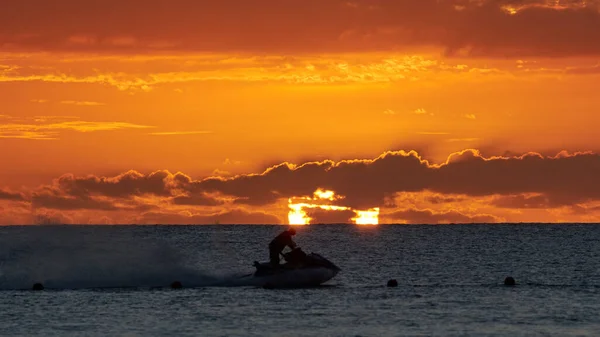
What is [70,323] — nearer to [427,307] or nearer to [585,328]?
[427,307]

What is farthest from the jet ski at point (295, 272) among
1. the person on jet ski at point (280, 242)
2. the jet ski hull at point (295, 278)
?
the person on jet ski at point (280, 242)

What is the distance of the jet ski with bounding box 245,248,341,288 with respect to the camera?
6166 cm

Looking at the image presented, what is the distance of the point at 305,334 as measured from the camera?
4353 cm

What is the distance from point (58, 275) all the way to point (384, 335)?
30.2 m

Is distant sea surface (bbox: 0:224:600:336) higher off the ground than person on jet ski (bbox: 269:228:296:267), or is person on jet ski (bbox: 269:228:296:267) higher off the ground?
person on jet ski (bbox: 269:228:296:267)

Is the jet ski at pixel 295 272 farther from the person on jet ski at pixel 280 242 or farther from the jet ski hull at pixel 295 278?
the person on jet ski at pixel 280 242

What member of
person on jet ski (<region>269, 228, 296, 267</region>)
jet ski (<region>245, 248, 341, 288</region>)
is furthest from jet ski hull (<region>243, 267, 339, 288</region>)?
person on jet ski (<region>269, 228, 296, 267</region>)

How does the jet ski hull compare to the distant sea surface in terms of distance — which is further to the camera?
Result: the jet ski hull

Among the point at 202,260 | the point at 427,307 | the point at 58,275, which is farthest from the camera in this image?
the point at 202,260

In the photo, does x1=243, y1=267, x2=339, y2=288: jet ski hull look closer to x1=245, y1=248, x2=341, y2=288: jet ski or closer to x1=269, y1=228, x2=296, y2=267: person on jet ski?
x1=245, y1=248, x2=341, y2=288: jet ski

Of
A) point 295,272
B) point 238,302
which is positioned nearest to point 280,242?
point 295,272

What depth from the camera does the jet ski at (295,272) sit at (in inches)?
2427

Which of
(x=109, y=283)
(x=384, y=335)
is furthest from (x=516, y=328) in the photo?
(x=109, y=283)

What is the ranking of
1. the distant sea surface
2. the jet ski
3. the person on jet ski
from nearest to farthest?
the distant sea surface < the person on jet ski < the jet ski
